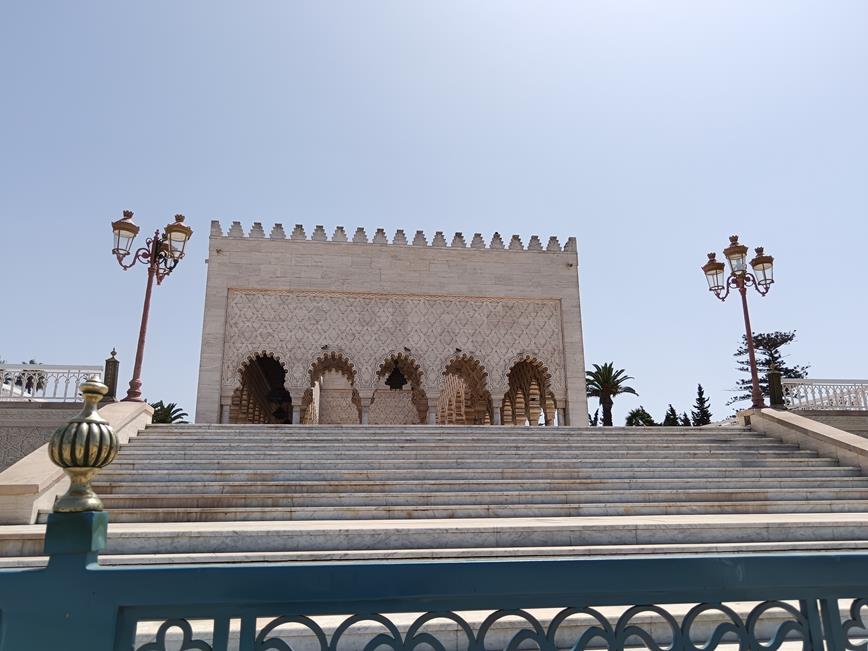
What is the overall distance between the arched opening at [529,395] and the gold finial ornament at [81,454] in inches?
589

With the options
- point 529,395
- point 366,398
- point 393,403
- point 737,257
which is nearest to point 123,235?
point 366,398

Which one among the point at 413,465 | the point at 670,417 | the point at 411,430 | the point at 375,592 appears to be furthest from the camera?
the point at 670,417

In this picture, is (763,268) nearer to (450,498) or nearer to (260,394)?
(450,498)

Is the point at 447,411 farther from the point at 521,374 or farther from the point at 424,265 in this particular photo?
the point at 424,265

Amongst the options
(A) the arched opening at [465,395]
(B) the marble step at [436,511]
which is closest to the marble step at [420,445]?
(B) the marble step at [436,511]

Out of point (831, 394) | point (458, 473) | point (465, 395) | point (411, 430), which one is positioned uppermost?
→ point (465, 395)

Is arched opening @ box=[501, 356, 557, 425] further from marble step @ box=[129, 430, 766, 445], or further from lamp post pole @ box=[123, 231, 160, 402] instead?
lamp post pole @ box=[123, 231, 160, 402]

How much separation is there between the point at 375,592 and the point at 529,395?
17504mm

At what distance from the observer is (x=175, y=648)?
8.51ft

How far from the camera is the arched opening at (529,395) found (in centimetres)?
Answer: 1615

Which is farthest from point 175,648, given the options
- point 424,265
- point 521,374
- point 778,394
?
point 521,374

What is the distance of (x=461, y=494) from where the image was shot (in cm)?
575

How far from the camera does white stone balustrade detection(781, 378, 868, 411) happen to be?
428 inches

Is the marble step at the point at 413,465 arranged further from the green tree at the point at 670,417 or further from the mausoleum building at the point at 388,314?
the green tree at the point at 670,417
